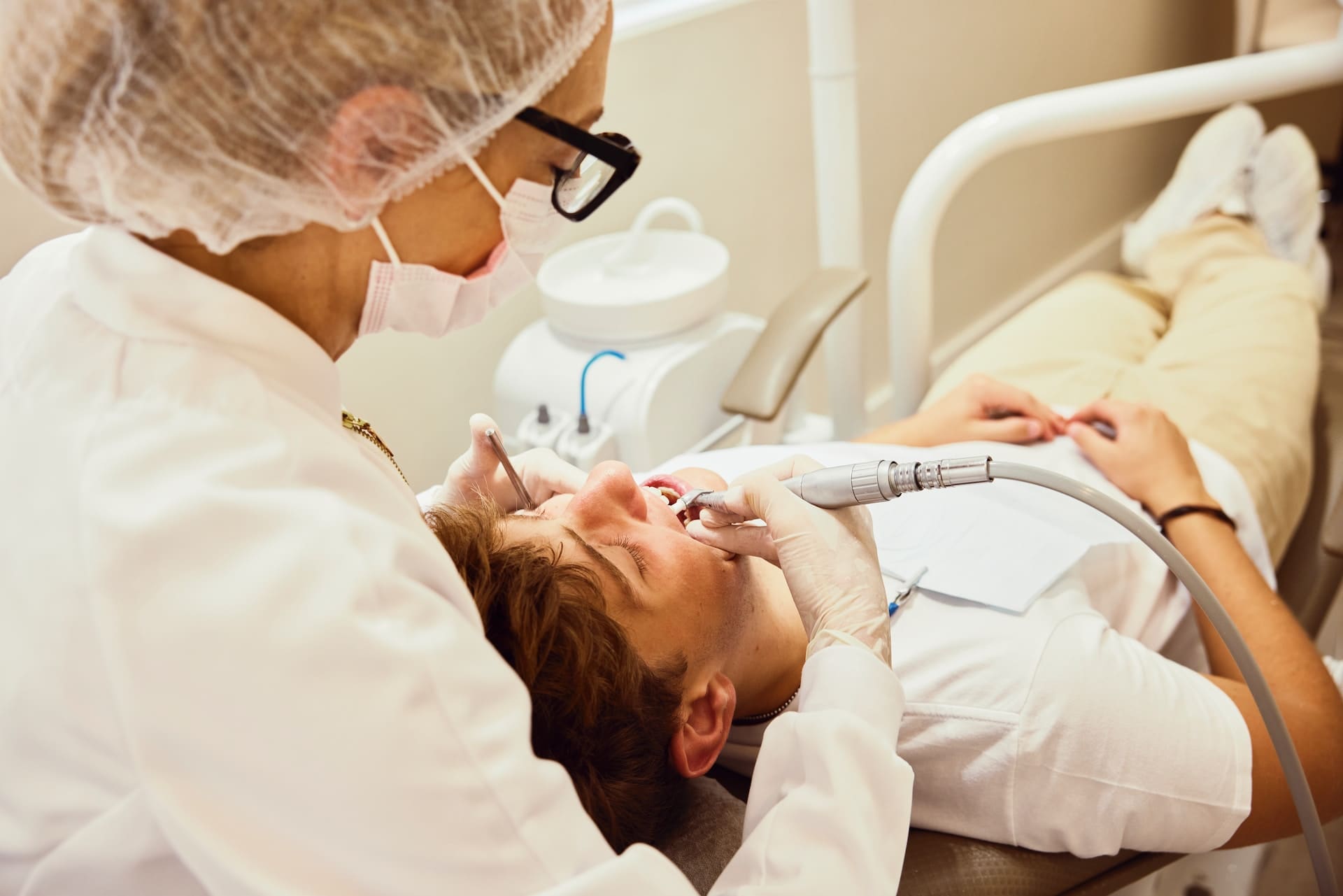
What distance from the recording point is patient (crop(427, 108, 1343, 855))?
105 cm

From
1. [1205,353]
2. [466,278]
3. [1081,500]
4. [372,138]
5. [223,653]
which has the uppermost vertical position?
[372,138]

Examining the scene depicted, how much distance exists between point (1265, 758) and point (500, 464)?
0.91 meters

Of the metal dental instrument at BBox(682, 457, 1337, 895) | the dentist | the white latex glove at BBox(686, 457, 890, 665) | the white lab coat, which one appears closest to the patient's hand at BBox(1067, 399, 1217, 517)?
the metal dental instrument at BBox(682, 457, 1337, 895)

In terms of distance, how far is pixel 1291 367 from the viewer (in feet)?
6.17

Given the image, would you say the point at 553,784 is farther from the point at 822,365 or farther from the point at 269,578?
the point at 822,365

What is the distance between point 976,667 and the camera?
121 centimetres

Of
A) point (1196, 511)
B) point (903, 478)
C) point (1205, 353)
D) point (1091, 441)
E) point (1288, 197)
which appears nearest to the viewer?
point (903, 478)

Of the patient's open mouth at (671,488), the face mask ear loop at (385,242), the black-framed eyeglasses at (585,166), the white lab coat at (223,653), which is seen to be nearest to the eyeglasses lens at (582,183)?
the black-framed eyeglasses at (585,166)

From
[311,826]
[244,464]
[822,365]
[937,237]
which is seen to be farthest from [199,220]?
[937,237]

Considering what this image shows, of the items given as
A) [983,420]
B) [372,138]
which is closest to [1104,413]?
[983,420]

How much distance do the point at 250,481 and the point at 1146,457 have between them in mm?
1273

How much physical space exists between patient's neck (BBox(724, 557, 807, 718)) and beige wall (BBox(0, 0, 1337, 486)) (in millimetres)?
877

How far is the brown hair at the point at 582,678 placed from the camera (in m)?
1.01

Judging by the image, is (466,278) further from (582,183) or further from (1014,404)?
(1014,404)
